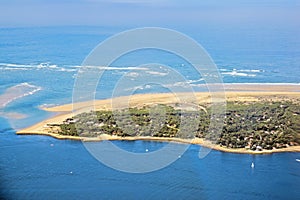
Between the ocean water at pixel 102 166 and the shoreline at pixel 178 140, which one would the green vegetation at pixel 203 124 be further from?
the ocean water at pixel 102 166

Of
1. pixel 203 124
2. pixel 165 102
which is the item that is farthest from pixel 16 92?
pixel 203 124

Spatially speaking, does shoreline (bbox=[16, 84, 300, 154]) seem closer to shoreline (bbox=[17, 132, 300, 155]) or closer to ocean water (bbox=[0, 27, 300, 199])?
shoreline (bbox=[17, 132, 300, 155])

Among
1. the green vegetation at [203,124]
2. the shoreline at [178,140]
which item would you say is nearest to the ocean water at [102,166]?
the shoreline at [178,140]

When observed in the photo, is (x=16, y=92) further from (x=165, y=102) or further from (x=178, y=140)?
(x=178, y=140)

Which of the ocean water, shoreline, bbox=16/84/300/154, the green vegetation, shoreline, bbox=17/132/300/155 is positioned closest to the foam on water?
the ocean water

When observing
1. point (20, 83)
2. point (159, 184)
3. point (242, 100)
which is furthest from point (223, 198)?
point (20, 83)

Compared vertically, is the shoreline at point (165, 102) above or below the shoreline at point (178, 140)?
above

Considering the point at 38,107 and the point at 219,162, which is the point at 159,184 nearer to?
the point at 219,162
